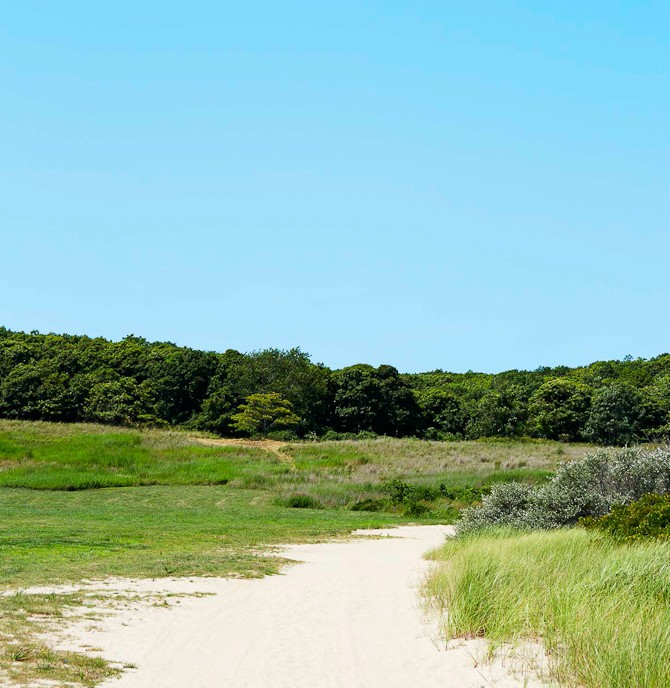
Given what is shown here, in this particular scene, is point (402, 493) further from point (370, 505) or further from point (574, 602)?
point (574, 602)

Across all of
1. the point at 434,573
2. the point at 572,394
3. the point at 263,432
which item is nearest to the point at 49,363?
the point at 263,432

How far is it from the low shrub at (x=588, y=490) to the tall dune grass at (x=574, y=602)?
4775 millimetres

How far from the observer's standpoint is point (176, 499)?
35250 mm

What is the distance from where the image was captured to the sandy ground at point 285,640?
7977 mm

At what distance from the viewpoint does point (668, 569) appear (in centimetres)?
1065

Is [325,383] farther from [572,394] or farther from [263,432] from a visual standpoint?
[572,394]

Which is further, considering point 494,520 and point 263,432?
point 263,432

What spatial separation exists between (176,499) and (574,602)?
27950 mm

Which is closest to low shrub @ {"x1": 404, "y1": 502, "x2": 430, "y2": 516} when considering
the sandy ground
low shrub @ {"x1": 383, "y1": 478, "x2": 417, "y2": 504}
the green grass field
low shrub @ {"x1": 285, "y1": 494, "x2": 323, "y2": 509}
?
the green grass field

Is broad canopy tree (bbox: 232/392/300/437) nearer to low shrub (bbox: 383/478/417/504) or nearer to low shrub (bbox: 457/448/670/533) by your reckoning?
low shrub (bbox: 383/478/417/504)

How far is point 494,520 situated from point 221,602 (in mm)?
9617

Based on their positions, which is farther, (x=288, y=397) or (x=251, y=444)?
(x=288, y=397)

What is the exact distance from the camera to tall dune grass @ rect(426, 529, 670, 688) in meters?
7.13

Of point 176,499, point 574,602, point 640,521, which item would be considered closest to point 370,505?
point 176,499
